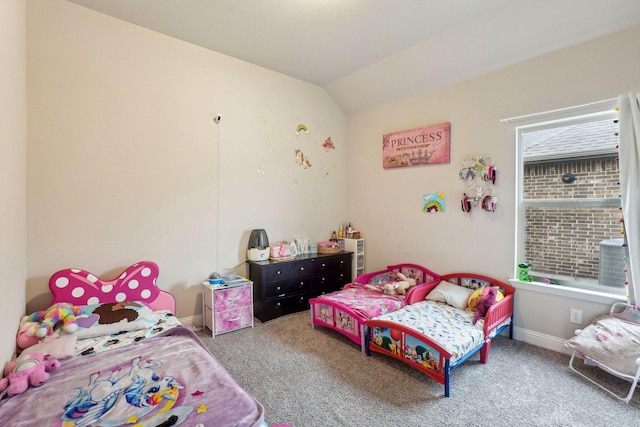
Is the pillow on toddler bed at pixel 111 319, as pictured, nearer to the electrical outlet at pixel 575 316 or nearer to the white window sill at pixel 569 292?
the white window sill at pixel 569 292

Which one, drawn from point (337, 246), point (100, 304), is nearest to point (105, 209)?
point (100, 304)

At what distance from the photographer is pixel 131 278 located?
2.57 m

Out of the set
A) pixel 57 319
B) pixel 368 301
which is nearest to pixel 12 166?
pixel 57 319

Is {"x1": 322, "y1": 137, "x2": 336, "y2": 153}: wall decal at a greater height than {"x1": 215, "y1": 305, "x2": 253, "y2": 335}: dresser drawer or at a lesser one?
greater

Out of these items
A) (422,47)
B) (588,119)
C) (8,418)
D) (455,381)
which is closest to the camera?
(8,418)

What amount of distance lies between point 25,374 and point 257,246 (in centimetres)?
208

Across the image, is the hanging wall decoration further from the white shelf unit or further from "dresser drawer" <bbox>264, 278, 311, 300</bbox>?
"dresser drawer" <bbox>264, 278, 311, 300</bbox>

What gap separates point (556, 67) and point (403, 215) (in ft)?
6.57

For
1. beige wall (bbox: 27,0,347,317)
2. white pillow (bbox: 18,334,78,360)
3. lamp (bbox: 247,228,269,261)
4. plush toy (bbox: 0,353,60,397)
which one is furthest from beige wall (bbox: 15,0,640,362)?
plush toy (bbox: 0,353,60,397)

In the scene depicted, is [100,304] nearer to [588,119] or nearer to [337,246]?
[337,246]

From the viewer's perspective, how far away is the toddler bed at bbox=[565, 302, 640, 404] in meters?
1.89

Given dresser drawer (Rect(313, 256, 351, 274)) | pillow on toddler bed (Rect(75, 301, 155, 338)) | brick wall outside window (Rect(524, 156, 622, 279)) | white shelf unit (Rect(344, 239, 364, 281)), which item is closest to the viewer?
pillow on toddler bed (Rect(75, 301, 155, 338))

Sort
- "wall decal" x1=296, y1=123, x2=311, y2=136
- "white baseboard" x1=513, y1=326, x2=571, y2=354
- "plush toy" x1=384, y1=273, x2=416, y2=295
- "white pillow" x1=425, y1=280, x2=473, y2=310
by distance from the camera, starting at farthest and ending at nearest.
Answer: "wall decal" x1=296, y1=123, x2=311, y2=136 < "plush toy" x1=384, y1=273, x2=416, y2=295 < "white pillow" x1=425, y1=280, x2=473, y2=310 < "white baseboard" x1=513, y1=326, x2=571, y2=354

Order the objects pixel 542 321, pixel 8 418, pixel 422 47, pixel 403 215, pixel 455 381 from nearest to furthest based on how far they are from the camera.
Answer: pixel 8 418, pixel 455 381, pixel 542 321, pixel 422 47, pixel 403 215
